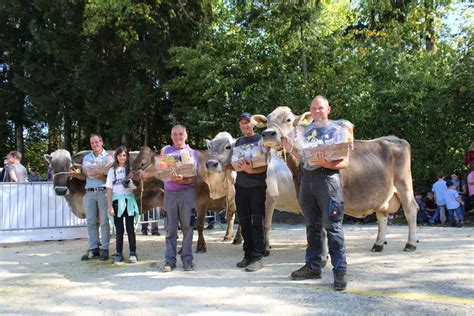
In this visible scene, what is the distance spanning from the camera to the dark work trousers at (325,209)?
5730 millimetres

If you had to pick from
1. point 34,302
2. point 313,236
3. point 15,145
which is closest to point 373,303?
point 313,236

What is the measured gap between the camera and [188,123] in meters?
18.6

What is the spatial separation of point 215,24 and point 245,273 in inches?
585

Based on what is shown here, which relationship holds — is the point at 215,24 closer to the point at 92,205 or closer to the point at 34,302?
the point at 92,205

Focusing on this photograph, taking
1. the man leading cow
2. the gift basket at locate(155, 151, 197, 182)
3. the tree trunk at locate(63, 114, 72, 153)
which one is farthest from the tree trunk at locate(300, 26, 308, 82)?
the tree trunk at locate(63, 114, 72, 153)

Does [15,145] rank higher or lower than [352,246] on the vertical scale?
higher

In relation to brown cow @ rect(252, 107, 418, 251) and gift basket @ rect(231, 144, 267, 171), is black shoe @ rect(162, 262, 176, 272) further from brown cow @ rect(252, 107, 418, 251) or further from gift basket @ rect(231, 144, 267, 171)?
brown cow @ rect(252, 107, 418, 251)

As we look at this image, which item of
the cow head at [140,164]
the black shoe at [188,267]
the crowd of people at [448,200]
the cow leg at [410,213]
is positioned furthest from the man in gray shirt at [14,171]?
the crowd of people at [448,200]

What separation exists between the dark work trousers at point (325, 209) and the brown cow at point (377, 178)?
44.8 inches

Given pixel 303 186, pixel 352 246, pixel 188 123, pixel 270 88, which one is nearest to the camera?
pixel 303 186

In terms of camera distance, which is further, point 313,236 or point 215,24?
point 215,24

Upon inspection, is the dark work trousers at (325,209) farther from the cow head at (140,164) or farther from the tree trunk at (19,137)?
the tree trunk at (19,137)

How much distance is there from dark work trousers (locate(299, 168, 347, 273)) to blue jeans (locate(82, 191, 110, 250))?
3.95 m

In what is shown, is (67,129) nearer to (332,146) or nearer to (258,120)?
(258,120)
